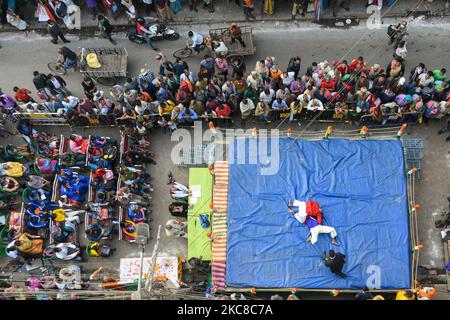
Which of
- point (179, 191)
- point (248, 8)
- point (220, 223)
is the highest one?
point (248, 8)

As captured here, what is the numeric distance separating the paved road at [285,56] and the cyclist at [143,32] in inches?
16.3

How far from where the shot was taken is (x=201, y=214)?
14.6 metres

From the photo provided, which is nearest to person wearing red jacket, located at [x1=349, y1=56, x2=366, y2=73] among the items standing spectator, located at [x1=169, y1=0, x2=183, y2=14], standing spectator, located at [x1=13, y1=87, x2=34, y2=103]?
standing spectator, located at [x1=169, y1=0, x2=183, y2=14]

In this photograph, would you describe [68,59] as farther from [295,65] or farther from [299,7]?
[299,7]

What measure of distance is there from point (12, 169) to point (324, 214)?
1074 centimetres

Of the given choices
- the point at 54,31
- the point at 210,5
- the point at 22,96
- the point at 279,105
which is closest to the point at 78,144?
the point at 22,96

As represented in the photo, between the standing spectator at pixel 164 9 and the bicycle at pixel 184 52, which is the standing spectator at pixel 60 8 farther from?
the bicycle at pixel 184 52

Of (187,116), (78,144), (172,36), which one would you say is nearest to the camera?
(187,116)

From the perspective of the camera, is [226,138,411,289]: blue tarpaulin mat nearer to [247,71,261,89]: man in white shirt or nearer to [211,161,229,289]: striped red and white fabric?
[211,161,229,289]: striped red and white fabric

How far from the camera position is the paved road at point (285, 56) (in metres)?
15.7

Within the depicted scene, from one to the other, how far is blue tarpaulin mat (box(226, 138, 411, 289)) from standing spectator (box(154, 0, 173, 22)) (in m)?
→ 7.03

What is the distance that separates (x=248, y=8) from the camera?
18438mm

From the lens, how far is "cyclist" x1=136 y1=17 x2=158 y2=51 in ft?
57.3
